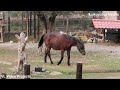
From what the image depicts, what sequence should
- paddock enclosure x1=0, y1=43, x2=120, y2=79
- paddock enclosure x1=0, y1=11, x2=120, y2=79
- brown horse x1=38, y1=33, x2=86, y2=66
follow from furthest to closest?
1. brown horse x1=38, y1=33, x2=86, y2=66
2. paddock enclosure x1=0, y1=11, x2=120, y2=79
3. paddock enclosure x1=0, y1=43, x2=120, y2=79

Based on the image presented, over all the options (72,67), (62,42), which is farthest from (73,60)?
(72,67)

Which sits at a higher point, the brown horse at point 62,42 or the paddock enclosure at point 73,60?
the brown horse at point 62,42

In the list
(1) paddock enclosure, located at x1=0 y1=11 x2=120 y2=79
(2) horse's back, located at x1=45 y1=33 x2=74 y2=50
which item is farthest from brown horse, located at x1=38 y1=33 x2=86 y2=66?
(1) paddock enclosure, located at x1=0 y1=11 x2=120 y2=79

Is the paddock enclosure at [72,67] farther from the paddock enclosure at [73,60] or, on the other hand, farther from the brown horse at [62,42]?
the brown horse at [62,42]

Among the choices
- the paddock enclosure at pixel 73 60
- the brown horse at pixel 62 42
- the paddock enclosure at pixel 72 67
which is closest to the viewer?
the paddock enclosure at pixel 72 67

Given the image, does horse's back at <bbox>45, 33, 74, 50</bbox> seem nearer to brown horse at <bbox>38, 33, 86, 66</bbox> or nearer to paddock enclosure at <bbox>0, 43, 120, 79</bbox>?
brown horse at <bbox>38, 33, 86, 66</bbox>

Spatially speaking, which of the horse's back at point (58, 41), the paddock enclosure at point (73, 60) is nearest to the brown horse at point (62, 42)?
the horse's back at point (58, 41)

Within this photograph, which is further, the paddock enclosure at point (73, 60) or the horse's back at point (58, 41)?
the horse's back at point (58, 41)

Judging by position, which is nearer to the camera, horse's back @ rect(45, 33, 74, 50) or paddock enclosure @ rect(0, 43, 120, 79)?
paddock enclosure @ rect(0, 43, 120, 79)

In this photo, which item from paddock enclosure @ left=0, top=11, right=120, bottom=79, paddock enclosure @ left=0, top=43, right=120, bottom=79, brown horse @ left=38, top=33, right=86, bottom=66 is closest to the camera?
paddock enclosure @ left=0, top=43, right=120, bottom=79

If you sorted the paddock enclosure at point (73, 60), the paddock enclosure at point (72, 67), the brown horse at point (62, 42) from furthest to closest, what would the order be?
the brown horse at point (62, 42), the paddock enclosure at point (73, 60), the paddock enclosure at point (72, 67)

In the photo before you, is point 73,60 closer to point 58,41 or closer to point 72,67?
point 58,41

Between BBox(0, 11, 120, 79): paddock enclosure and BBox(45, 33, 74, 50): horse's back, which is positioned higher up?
BBox(45, 33, 74, 50): horse's back
